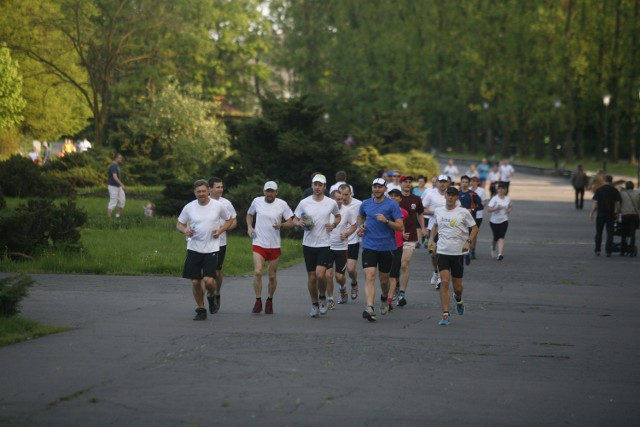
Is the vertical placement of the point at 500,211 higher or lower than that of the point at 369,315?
higher

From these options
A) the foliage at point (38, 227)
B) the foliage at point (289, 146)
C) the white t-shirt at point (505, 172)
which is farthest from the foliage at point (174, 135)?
the foliage at point (38, 227)

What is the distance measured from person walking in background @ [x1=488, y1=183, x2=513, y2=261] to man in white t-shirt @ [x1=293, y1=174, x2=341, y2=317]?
35.2ft

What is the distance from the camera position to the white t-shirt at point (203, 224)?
15.8 m

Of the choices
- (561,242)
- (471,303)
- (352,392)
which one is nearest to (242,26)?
(561,242)

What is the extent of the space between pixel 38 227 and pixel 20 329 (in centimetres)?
941

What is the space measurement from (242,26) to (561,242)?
5821 cm

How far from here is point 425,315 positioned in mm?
16594

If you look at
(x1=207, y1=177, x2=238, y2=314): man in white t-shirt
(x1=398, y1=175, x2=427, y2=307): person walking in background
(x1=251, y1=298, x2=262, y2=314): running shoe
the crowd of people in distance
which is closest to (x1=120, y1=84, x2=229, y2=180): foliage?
(x1=398, y1=175, x2=427, y2=307): person walking in background

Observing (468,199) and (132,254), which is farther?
(468,199)

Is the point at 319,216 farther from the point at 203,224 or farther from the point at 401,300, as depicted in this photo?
the point at 401,300

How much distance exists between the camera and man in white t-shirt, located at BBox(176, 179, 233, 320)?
51.6 feet

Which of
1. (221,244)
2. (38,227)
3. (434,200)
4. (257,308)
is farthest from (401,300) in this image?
(38,227)

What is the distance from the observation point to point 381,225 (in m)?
16.4

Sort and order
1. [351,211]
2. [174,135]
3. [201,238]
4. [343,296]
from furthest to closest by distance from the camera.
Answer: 1. [174,135]
2. [343,296]
3. [351,211]
4. [201,238]
